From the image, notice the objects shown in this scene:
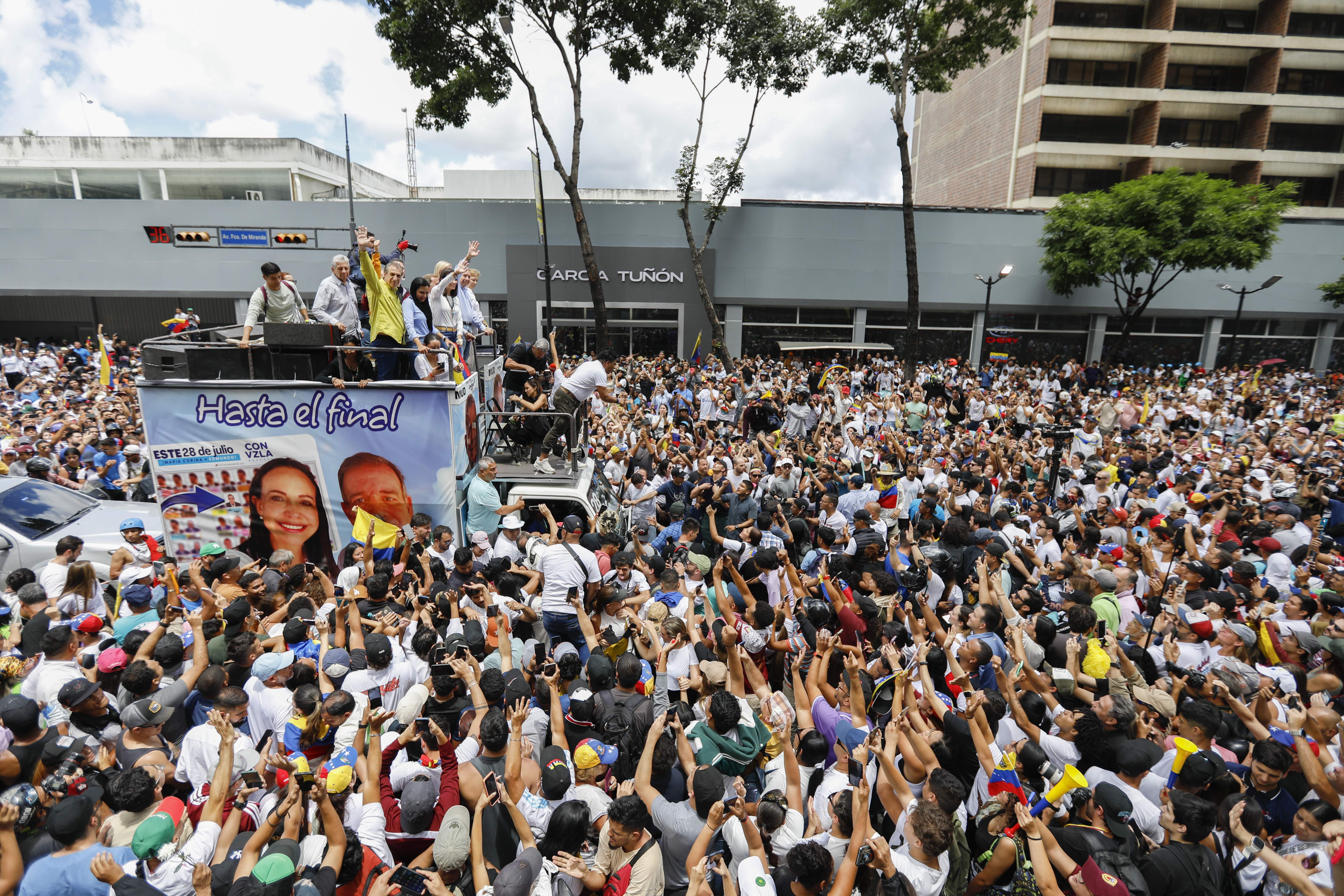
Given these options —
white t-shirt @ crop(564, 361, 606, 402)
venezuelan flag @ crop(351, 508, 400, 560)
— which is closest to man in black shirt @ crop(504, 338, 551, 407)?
white t-shirt @ crop(564, 361, 606, 402)

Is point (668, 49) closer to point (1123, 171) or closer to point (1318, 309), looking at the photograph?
point (1123, 171)

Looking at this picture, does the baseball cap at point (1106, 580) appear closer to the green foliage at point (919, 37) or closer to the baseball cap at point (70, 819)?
the baseball cap at point (70, 819)

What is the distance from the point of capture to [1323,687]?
14.3ft

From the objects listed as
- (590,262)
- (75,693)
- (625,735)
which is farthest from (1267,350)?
(75,693)

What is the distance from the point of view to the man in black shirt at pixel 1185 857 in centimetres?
295

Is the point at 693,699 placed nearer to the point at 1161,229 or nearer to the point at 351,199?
the point at 351,199

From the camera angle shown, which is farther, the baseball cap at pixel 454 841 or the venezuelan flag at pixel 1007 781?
the venezuelan flag at pixel 1007 781

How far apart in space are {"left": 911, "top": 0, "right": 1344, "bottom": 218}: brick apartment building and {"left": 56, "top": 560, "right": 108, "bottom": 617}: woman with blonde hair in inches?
1329

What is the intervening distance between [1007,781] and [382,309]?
718cm

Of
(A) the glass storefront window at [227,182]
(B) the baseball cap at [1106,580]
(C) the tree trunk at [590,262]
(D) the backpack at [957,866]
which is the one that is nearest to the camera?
(D) the backpack at [957,866]

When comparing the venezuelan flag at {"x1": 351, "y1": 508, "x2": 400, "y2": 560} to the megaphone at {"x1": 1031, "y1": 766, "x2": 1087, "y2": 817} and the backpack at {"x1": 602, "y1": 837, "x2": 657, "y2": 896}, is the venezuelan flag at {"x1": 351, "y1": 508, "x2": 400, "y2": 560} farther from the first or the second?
the megaphone at {"x1": 1031, "y1": 766, "x2": 1087, "y2": 817}

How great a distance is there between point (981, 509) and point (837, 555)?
7.90ft

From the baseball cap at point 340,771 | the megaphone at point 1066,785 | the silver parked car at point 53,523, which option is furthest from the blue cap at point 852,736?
the silver parked car at point 53,523

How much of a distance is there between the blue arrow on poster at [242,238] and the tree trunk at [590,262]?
9252 mm
